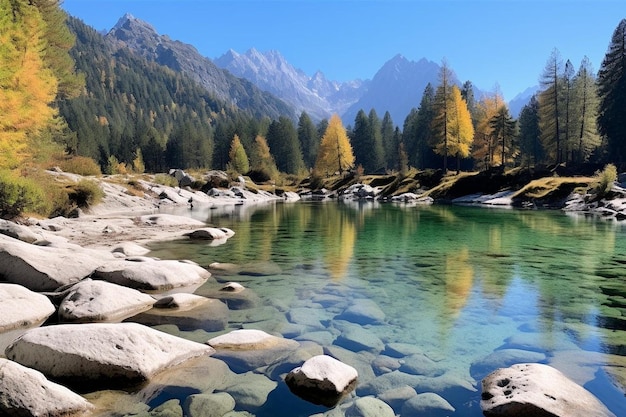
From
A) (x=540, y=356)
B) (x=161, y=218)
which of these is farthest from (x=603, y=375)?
(x=161, y=218)

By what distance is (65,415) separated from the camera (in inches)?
199

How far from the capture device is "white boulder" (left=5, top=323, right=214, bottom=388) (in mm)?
6051

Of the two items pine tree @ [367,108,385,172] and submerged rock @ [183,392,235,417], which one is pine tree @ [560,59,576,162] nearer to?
pine tree @ [367,108,385,172]

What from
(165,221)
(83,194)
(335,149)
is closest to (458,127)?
(335,149)

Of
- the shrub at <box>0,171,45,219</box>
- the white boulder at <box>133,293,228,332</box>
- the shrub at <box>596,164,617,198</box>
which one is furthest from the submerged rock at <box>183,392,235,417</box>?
the shrub at <box>596,164,617,198</box>

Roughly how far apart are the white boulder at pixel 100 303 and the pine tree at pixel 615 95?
6382 centimetres

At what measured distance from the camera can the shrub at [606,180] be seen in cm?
3856

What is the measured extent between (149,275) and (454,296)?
8.41 m

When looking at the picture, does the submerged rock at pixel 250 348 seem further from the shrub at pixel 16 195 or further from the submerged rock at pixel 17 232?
the shrub at pixel 16 195

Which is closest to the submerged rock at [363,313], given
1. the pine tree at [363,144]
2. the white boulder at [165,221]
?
the white boulder at [165,221]

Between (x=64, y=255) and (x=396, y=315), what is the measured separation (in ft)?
30.6

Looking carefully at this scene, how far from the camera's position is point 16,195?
2172 cm

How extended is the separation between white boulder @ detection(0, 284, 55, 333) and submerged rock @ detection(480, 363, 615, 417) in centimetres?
851

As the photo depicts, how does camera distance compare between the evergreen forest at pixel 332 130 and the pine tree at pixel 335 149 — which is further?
the pine tree at pixel 335 149
